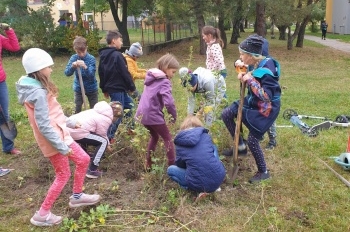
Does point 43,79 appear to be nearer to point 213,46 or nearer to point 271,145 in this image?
point 271,145

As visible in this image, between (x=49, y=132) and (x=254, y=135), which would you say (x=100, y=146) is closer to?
(x=49, y=132)

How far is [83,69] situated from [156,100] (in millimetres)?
1886

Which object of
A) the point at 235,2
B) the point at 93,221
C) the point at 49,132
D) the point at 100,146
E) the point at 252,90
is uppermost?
the point at 235,2

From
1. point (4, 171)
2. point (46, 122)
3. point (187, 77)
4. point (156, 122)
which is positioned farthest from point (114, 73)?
point (46, 122)

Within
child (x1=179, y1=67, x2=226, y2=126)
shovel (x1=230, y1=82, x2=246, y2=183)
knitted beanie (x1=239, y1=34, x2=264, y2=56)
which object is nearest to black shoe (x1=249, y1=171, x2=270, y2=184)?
shovel (x1=230, y1=82, x2=246, y2=183)

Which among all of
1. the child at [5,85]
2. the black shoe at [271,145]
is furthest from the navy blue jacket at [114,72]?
the black shoe at [271,145]

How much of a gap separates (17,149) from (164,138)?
2479 mm

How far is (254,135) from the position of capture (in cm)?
417

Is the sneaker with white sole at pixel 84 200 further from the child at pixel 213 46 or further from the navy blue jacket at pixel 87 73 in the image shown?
the child at pixel 213 46

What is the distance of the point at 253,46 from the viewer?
13.1 ft

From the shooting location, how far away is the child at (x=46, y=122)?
3.29m

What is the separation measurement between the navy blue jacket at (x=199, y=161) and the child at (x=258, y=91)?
1.94ft

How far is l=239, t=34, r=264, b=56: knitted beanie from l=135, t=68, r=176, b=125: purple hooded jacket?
0.89m

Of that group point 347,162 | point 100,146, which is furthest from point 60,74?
point 347,162
